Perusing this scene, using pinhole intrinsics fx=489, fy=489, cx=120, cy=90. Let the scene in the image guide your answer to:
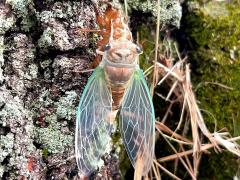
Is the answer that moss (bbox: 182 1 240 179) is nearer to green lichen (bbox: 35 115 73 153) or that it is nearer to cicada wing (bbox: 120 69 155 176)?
cicada wing (bbox: 120 69 155 176)

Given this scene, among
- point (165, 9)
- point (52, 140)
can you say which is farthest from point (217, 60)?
point (52, 140)

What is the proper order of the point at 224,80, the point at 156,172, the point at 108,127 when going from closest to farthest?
the point at 108,127, the point at 156,172, the point at 224,80

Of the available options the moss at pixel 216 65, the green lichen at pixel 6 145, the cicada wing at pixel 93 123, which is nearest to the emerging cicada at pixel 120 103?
the cicada wing at pixel 93 123

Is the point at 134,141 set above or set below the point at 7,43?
below

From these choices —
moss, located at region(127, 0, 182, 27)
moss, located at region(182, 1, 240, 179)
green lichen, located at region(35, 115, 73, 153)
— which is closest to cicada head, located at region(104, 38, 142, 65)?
moss, located at region(127, 0, 182, 27)

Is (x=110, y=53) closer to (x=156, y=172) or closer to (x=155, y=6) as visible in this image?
(x=155, y=6)

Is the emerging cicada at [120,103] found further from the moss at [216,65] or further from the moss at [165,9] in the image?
the moss at [216,65]

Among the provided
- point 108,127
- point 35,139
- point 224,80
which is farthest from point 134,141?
point 224,80
